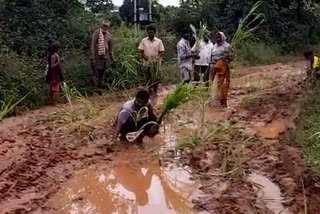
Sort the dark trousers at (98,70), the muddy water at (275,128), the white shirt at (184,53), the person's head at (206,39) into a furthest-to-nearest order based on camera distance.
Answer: the person's head at (206,39), the dark trousers at (98,70), the white shirt at (184,53), the muddy water at (275,128)

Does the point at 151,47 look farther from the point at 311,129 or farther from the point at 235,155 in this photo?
the point at 235,155

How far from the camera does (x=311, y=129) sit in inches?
311

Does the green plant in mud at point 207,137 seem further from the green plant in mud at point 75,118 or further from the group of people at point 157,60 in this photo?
the group of people at point 157,60

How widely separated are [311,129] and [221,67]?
8.35 ft

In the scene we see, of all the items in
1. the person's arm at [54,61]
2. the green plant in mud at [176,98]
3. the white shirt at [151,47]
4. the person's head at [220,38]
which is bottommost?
the green plant in mud at [176,98]

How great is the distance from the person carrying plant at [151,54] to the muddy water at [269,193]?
4990 millimetres

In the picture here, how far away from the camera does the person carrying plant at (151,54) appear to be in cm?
1123

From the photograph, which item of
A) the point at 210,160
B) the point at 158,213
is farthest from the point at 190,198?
the point at 210,160

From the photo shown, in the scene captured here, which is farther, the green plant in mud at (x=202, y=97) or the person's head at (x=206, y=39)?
the person's head at (x=206, y=39)

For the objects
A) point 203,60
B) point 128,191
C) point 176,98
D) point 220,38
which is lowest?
point 128,191

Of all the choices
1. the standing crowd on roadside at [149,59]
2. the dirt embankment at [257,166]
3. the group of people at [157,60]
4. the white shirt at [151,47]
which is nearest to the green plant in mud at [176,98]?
the dirt embankment at [257,166]

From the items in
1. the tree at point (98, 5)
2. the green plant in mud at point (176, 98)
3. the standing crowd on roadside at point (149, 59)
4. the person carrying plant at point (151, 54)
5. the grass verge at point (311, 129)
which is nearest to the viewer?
the grass verge at point (311, 129)

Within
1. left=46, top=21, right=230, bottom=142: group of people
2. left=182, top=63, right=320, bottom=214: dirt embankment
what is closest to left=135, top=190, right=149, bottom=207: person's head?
left=182, top=63, right=320, bottom=214: dirt embankment

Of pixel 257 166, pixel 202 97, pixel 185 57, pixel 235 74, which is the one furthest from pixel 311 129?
pixel 235 74
